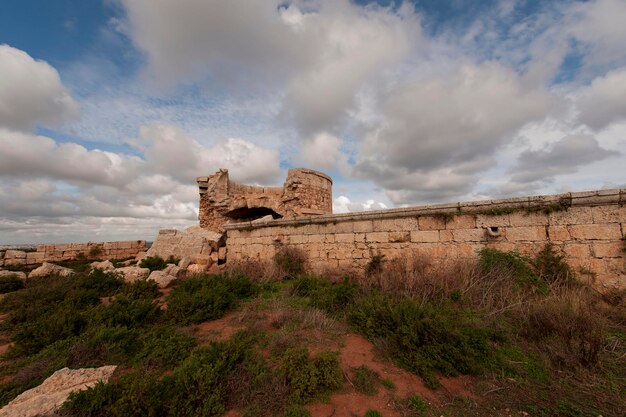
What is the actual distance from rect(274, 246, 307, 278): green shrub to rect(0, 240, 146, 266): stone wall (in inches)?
382

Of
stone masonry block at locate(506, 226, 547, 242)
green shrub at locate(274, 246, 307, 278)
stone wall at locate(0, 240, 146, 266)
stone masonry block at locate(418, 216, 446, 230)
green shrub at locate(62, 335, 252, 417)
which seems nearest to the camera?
green shrub at locate(62, 335, 252, 417)

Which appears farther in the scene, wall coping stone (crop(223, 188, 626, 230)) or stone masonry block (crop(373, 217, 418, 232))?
stone masonry block (crop(373, 217, 418, 232))

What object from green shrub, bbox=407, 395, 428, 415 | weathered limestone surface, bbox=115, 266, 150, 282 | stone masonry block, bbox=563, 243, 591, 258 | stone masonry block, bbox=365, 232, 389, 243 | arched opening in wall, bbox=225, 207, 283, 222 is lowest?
green shrub, bbox=407, 395, 428, 415

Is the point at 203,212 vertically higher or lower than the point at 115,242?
higher

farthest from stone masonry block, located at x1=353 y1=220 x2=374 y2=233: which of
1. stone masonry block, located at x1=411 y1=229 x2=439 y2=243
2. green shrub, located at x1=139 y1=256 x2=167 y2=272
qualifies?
green shrub, located at x1=139 y1=256 x2=167 y2=272

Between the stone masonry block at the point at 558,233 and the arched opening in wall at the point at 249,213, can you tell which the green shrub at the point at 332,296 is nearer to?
the stone masonry block at the point at 558,233

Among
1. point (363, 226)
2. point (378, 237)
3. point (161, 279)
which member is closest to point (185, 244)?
point (161, 279)

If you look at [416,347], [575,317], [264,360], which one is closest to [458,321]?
[416,347]

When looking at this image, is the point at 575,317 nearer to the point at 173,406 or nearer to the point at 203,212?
the point at 173,406

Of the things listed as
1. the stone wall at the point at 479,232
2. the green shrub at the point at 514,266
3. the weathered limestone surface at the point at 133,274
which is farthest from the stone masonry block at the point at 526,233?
the weathered limestone surface at the point at 133,274

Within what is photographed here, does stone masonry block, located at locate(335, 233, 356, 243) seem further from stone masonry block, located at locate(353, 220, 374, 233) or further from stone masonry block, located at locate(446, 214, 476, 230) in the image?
stone masonry block, located at locate(446, 214, 476, 230)

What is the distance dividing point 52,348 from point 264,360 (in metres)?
2.89

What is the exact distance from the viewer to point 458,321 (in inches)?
136

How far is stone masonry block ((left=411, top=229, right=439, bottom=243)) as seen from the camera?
241 inches
